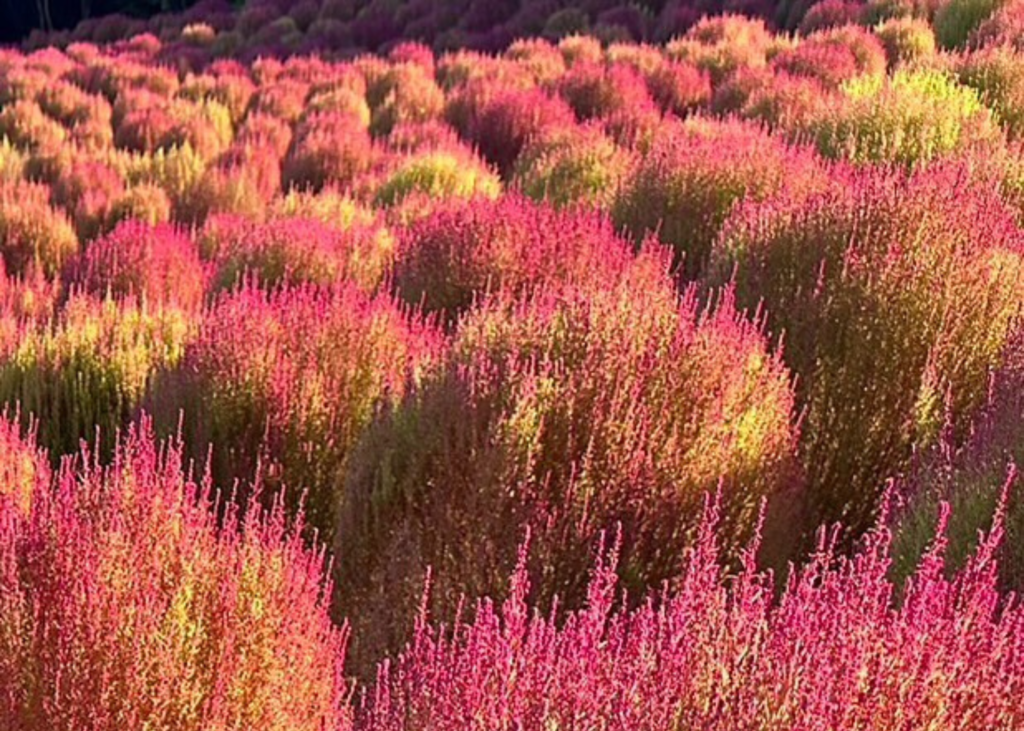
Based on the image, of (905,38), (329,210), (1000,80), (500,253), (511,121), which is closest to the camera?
(500,253)

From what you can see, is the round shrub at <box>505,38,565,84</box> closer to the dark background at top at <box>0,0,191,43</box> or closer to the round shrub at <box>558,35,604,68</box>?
the round shrub at <box>558,35,604,68</box>

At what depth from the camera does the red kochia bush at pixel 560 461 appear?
8.96 feet

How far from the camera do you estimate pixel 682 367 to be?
115 inches

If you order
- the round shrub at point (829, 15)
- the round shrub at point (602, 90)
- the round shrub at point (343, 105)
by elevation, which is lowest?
the round shrub at point (343, 105)

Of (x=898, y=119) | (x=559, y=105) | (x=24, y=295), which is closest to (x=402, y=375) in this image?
(x=24, y=295)

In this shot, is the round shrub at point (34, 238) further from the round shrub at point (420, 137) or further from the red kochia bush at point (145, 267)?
the round shrub at point (420, 137)

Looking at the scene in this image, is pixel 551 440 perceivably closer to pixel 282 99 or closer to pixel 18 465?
pixel 18 465

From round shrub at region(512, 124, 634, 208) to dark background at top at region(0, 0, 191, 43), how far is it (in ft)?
64.1

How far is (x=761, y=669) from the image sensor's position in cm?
154

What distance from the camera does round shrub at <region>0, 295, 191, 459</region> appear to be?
401cm

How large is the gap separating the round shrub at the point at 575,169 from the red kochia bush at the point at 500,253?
1.26 meters

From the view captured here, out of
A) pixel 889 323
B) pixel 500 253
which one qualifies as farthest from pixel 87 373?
pixel 889 323

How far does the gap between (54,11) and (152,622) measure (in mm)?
26212

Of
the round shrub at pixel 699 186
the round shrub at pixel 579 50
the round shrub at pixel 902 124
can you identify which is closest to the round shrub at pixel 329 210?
the round shrub at pixel 699 186
